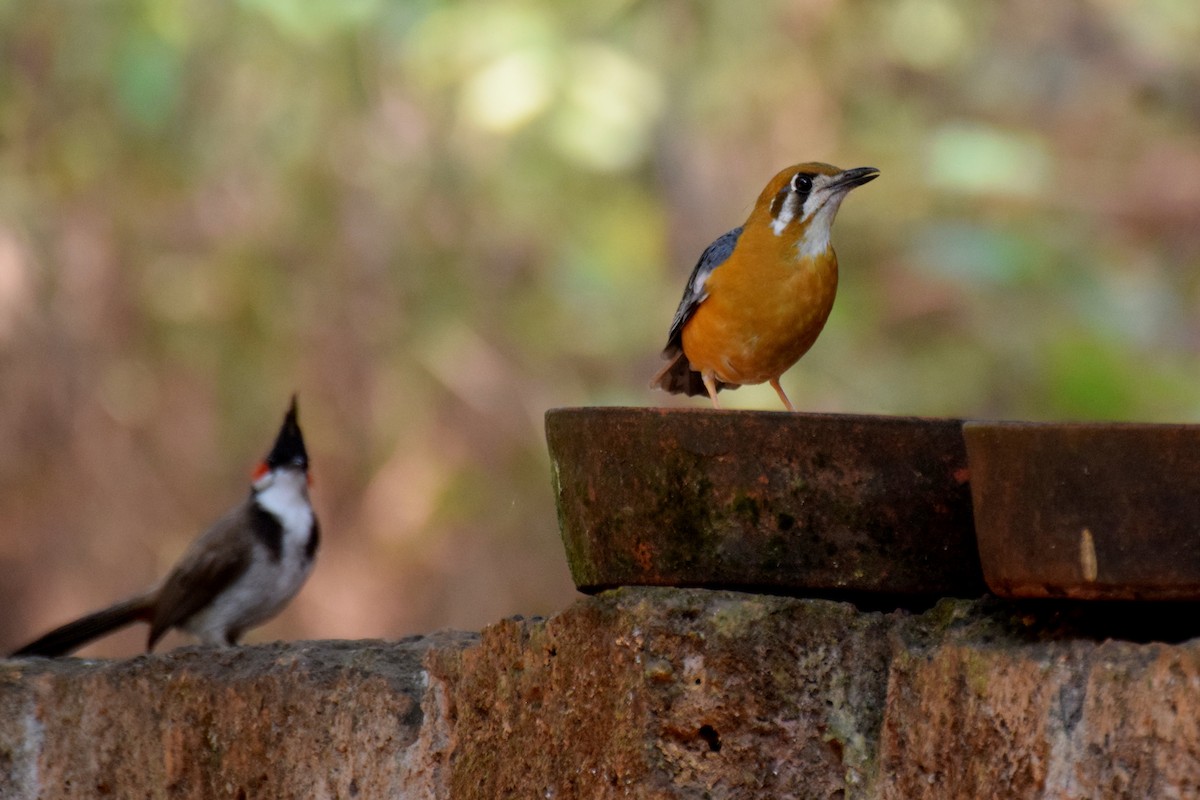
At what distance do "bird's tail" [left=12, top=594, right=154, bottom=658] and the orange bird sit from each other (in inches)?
62.9

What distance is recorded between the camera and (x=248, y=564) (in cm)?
579

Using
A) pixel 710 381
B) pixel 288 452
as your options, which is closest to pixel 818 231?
pixel 710 381

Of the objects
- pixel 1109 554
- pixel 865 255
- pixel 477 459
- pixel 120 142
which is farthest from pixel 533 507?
pixel 1109 554

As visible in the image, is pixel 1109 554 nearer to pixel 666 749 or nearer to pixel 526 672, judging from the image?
pixel 666 749

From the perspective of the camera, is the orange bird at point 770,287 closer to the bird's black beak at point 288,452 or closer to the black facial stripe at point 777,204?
the black facial stripe at point 777,204

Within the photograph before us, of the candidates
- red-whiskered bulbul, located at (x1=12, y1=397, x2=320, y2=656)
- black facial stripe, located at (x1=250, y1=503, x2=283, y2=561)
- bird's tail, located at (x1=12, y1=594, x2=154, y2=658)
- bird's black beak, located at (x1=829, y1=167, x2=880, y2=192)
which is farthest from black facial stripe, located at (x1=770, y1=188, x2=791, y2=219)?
black facial stripe, located at (x1=250, y1=503, x2=283, y2=561)

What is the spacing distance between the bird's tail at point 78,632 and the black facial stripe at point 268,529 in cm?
74

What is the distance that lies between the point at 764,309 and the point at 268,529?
297 cm

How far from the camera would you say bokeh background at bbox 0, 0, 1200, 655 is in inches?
345

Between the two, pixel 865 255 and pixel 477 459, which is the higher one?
pixel 865 255

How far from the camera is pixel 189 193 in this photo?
984cm

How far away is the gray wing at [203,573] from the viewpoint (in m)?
5.55

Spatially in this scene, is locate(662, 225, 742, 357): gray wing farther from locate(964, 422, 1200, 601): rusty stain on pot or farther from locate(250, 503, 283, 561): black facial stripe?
locate(250, 503, 283, 561): black facial stripe

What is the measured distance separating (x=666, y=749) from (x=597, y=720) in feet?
0.37
